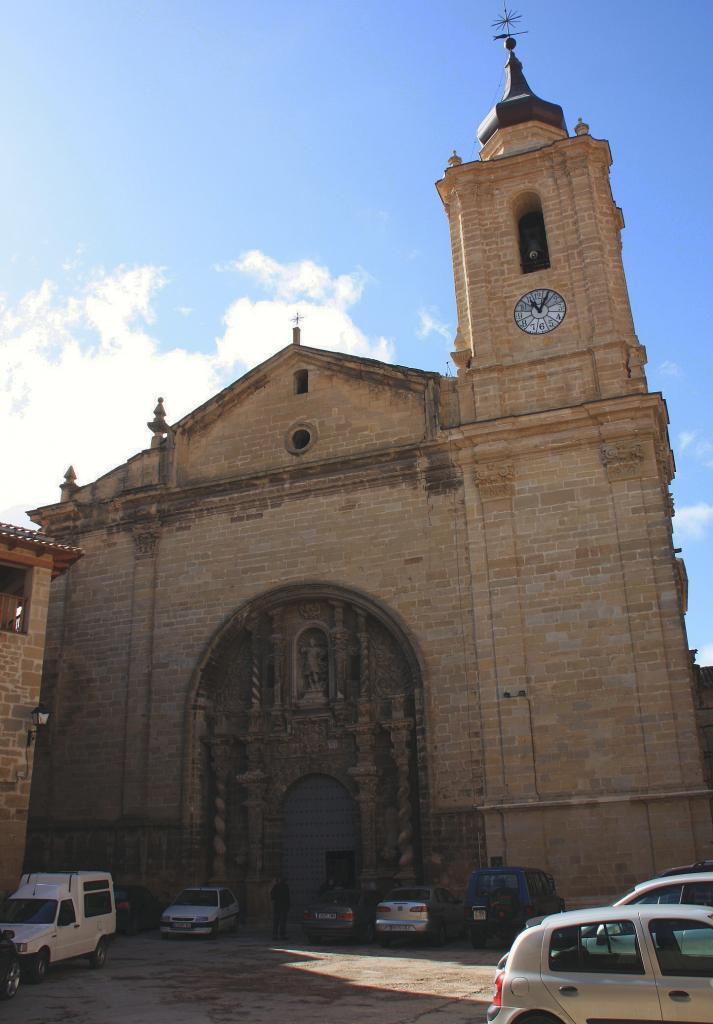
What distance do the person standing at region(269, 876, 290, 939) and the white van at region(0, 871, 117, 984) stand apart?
449 centimetres

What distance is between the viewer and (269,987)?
1177 cm

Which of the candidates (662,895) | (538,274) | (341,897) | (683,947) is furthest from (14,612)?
(683,947)

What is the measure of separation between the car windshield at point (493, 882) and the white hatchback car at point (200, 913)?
5753 millimetres

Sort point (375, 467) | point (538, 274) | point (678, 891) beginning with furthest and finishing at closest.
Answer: point (538, 274)
point (375, 467)
point (678, 891)

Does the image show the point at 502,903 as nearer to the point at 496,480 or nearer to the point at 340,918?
the point at 340,918

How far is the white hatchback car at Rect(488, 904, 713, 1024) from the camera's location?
6.23m

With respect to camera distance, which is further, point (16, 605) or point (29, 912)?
point (16, 605)

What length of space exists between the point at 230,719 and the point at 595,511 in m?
9.78

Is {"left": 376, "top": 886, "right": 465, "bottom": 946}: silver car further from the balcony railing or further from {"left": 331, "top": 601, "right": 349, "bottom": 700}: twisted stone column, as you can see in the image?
the balcony railing

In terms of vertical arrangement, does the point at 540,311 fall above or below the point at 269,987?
above

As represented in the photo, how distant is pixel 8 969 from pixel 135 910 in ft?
29.8

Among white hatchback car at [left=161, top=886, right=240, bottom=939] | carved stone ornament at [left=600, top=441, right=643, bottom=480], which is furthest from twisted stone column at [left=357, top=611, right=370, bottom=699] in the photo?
carved stone ornament at [left=600, top=441, right=643, bottom=480]

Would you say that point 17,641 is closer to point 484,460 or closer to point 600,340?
point 484,460

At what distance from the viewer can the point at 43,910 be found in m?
13.0
